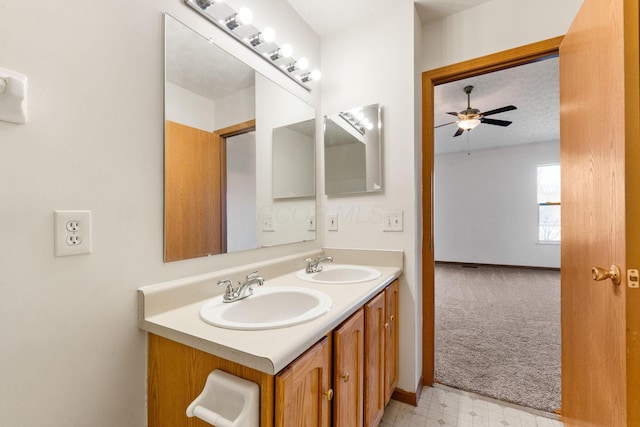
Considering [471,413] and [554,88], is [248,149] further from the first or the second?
[554,88]

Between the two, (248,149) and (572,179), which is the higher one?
(248,149)

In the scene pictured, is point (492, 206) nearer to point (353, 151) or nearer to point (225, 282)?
point (353, 151)

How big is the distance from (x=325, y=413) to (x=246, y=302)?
1.48 feet

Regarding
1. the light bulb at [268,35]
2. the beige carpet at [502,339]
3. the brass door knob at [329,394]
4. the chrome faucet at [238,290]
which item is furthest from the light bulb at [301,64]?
the beige carpet at [502,339]

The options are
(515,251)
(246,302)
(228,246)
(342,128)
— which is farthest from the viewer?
(515,251)

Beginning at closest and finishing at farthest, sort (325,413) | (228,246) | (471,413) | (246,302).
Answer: (325,413) < (246,302) < (228,246) < (471,413)

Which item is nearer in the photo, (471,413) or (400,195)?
(471,413)

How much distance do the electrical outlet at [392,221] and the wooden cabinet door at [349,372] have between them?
2.19 ft

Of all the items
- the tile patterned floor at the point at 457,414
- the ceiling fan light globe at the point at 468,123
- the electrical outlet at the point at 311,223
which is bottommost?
the tile patterned floor at the point at 457,414

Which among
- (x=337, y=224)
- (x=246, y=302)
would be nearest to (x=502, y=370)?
(x=337, y=224)

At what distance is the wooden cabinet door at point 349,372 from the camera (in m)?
0.92

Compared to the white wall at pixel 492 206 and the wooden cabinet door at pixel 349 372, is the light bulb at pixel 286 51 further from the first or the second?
the white wall at pixel 492 206

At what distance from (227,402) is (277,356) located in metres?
0.20

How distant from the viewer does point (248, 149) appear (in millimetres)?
1344
